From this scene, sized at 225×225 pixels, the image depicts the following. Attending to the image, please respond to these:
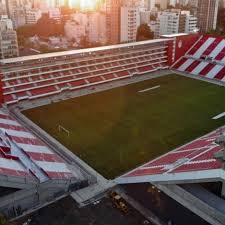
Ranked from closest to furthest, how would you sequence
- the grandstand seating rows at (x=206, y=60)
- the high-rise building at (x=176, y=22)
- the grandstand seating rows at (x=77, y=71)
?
the grandstand seating rows at (x=77, y=71)
the grandstand seating rows at (x=206, y=60)
the high-rise building at (x=176, y=22)

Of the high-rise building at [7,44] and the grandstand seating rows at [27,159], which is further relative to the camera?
the high-rise building at [7,44]

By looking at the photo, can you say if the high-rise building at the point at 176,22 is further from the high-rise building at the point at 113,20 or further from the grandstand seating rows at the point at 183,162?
the grandstand seating rows at the point at 183,162

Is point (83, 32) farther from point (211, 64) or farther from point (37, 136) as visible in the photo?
point (37, 136)

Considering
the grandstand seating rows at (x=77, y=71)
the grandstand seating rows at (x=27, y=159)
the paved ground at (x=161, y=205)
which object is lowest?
the paved ground at (x=161, y=205)

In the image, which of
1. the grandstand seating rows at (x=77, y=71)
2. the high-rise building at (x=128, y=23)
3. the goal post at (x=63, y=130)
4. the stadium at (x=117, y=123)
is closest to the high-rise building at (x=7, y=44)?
the high-rise building at (x=128, y=23)

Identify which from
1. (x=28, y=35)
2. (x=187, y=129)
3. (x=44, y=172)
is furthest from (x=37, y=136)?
(x=28, y=35)

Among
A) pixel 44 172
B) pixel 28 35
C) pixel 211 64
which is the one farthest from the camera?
pixel 28 35
